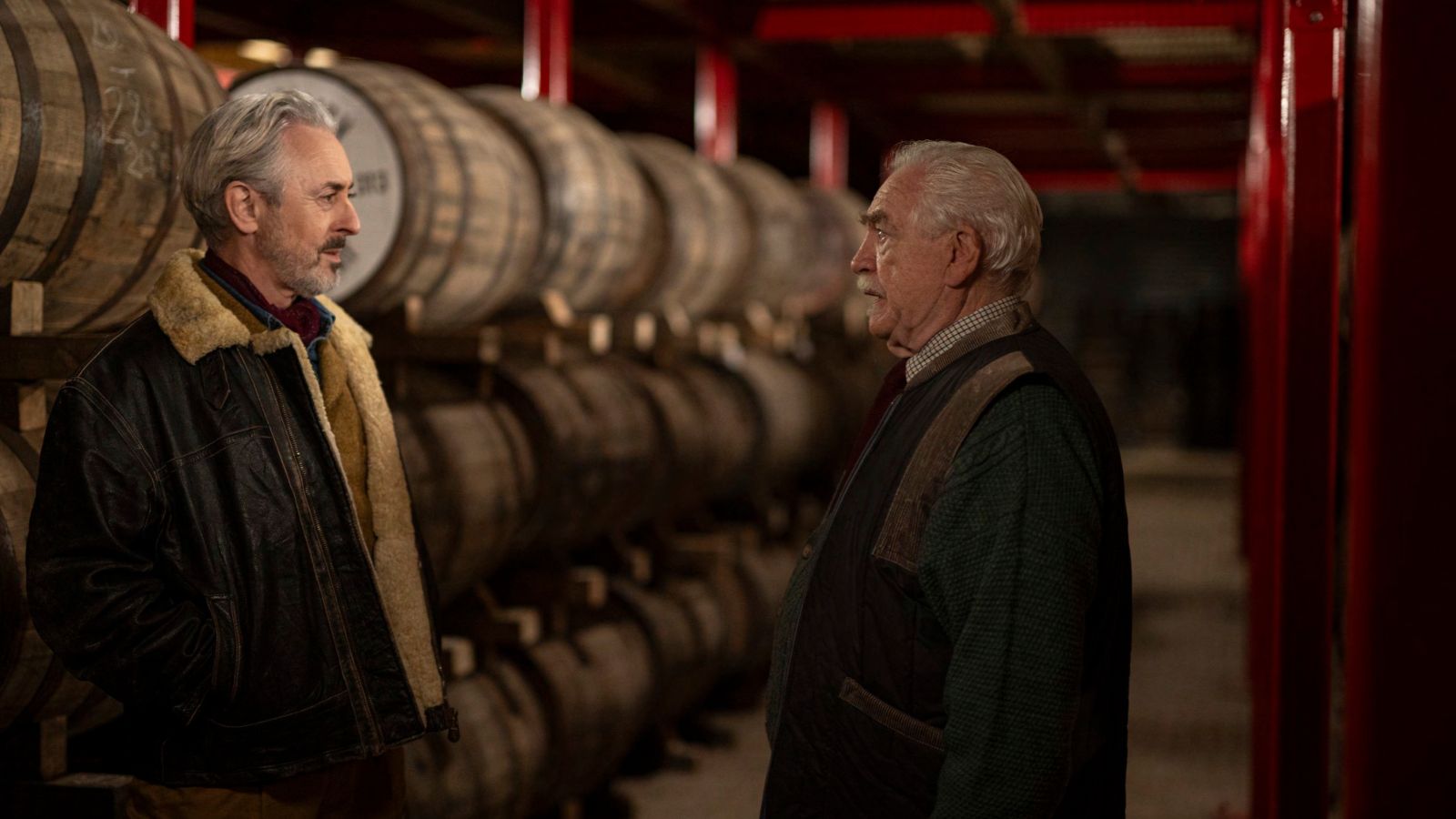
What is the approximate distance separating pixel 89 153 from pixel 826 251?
5493 millimetres

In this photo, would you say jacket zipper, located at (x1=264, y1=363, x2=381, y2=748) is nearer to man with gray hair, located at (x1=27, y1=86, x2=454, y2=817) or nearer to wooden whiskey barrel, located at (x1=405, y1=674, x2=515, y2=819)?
man with gray hair, located at (x1=27, y1=86, x2=454, y2=817)

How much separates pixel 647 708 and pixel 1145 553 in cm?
809

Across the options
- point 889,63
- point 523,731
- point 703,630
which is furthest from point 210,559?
point 889,63

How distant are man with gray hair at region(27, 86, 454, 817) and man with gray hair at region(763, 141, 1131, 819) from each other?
69 cm

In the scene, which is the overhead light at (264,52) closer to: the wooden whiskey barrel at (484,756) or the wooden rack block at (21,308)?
the wooden whiskey barrel at (484,756)

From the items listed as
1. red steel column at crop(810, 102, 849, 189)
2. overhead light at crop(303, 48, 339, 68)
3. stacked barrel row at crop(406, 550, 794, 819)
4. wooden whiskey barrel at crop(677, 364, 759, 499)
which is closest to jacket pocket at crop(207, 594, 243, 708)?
stacked barrel row at crop(406, 550, 794, 819)

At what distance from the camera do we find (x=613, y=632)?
5.41 m

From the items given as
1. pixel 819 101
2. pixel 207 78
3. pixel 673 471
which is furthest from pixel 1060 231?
pixel 207 78

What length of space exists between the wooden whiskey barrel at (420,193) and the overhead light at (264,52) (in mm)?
5970

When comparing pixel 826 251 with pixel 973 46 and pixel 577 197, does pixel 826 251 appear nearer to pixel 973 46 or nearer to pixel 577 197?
pixel 577 197

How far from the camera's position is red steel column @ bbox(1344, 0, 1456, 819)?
4.16 feet

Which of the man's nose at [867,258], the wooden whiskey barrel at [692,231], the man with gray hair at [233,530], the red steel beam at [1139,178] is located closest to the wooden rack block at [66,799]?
the man with gray hair at [233,530]

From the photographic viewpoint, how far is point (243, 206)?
2449 millimetres

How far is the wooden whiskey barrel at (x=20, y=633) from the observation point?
8.92 ft
